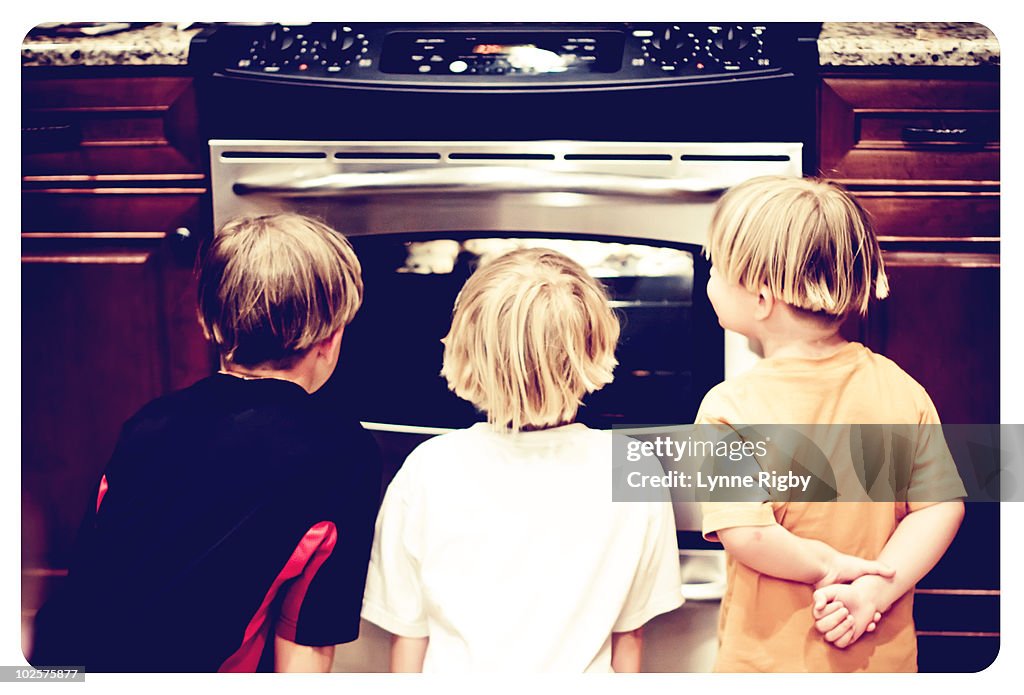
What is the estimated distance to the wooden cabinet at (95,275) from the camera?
4.07 ft

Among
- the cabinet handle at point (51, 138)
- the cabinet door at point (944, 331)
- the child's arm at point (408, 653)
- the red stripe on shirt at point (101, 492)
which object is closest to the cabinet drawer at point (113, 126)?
the cabinet handle at point (51, 138)

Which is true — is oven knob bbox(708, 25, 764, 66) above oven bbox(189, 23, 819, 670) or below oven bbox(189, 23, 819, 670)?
above

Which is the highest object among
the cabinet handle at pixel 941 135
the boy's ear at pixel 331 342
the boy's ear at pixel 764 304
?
the cabinet handle at pixel 941 135

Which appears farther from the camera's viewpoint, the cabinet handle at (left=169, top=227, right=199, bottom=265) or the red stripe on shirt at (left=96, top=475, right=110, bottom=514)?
the cabinet handle at (left=169, top=227, right=199, bottom=265)

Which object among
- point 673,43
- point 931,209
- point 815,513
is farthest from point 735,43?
point 815,513

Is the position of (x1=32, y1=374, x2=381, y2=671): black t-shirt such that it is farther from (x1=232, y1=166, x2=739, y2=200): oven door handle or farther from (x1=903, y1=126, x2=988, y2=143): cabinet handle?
(x1=903, y1=126, x2=988, y2=143): cabinet handle

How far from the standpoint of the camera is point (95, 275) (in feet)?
4.17

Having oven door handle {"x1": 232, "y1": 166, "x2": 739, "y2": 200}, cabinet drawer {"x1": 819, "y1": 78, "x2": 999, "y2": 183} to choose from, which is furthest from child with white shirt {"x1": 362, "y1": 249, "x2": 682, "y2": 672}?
cabinet drawer {"x1": 819, "y1": 78, "x2": 999, "y2": 183}

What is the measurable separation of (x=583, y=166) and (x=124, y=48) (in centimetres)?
56

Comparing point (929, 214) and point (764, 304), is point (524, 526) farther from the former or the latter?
point (929, 214)

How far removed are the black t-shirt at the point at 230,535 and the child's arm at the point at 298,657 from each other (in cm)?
1

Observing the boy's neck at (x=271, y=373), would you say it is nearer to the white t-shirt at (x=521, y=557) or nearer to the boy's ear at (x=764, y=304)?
the white t-shirt at (x=521, y=557)

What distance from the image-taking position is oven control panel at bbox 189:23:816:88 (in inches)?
47.3

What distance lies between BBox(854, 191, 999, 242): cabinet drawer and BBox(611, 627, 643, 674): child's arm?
1.77 ft
